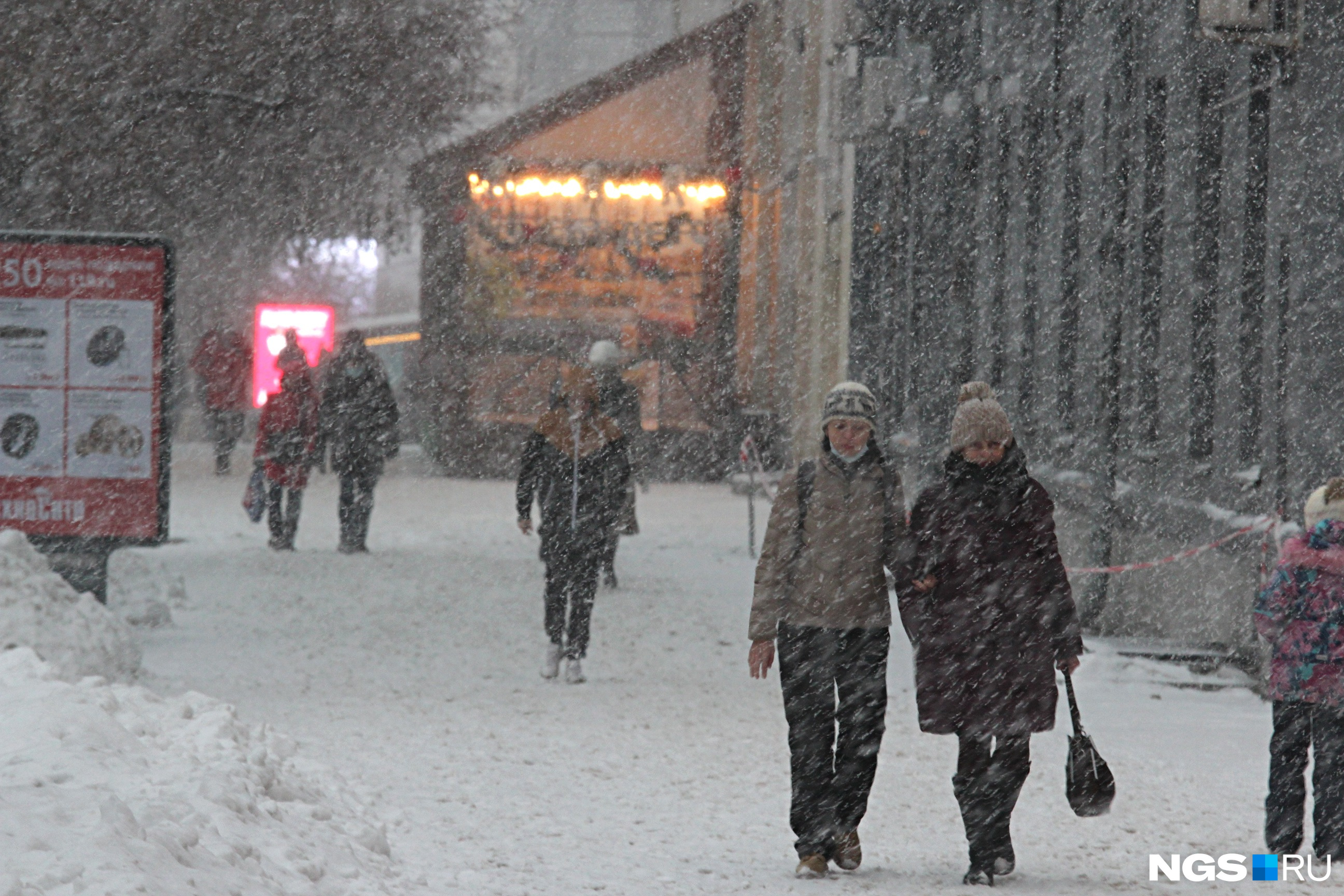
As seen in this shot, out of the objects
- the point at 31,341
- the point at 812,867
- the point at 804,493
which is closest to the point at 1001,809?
the point at 812,867

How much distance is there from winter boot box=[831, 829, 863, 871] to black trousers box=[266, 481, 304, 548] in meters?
10.6

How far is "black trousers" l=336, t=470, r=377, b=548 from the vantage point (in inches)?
634

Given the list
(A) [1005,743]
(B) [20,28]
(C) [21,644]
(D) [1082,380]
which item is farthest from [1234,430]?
(B) [20,28]

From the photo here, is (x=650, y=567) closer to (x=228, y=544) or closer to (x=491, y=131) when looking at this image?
(x=228, y=544)

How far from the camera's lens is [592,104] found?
88.3 feet

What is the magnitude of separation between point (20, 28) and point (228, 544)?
18.6 feet

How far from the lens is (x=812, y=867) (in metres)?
6.16

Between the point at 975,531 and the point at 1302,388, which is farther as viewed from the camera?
the point at 1302,388

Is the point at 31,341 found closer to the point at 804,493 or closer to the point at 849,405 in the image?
the point at 804,493

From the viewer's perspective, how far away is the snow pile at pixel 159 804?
15.4ft

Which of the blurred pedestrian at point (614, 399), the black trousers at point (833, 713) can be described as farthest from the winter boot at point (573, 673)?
the black trousers at point (833, 713)

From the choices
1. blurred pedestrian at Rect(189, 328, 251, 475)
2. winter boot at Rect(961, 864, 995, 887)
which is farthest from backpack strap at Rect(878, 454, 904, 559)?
blurred pedestrian at Rect(189, 328, 251, 475)

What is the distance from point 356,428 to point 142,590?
393 centimetres

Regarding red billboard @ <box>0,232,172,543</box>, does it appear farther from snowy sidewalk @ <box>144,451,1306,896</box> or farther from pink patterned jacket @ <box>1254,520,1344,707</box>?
pink patterned jacket @ <box>1254,520,1344,707</box>
